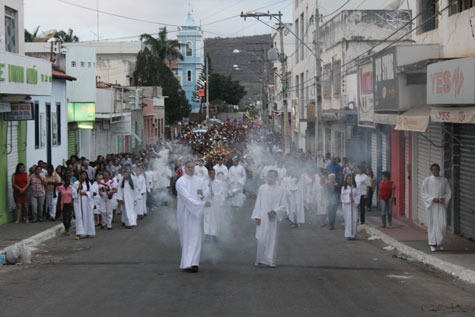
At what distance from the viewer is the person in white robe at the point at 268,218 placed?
1214cm

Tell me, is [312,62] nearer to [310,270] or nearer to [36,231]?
[36,231]

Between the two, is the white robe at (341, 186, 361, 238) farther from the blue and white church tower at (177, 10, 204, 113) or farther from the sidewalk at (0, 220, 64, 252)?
the blue and white church tower at (177, 10, 204, 113)

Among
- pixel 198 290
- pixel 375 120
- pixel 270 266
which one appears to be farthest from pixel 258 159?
pixel 198 290

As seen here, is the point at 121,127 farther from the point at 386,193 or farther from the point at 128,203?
the point at 386,193

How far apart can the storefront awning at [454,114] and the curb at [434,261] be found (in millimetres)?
2507

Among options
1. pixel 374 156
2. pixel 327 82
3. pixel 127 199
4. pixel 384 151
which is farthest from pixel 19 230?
pixel 327 82

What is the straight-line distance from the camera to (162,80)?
63.3m

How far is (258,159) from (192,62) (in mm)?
77256

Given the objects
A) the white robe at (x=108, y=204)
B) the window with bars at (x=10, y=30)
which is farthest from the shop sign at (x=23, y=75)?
the white robe at (x=108, y=204)

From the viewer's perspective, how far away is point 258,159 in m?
34.2

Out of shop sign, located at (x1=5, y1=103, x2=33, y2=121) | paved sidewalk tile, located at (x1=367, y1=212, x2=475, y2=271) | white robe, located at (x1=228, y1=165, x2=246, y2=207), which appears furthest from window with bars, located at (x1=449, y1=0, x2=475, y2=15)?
shop sign, located at (x1=5, y1=103, x2=33, y2=121)

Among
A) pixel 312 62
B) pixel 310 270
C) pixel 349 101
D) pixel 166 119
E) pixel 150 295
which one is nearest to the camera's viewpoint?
pixel 150 295

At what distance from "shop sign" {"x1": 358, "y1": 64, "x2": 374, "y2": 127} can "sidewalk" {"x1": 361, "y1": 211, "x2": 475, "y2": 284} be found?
4.04m

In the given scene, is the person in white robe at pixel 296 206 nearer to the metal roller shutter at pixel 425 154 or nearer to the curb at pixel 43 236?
A: the metal roller shutter at pixel 425 154
